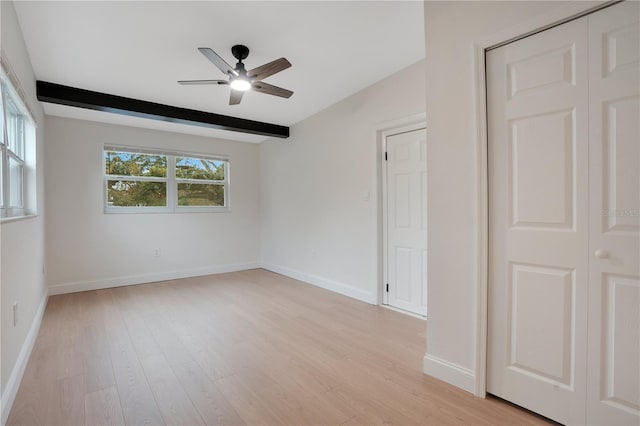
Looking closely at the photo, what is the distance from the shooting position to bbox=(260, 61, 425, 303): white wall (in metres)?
3.61

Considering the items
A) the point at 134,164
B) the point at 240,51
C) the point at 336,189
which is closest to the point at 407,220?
the point at 336,189

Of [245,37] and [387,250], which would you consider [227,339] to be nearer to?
[387,250]

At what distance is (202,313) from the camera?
11.1 ft

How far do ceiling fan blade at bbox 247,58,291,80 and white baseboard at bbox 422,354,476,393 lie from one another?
2.47 meters

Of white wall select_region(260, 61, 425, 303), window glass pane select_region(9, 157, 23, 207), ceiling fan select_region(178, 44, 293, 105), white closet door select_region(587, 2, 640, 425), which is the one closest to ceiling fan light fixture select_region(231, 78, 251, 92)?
ceiling fan select_region(178, 44, 293, 105)

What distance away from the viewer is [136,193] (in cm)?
477

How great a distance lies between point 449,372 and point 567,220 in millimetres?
1145

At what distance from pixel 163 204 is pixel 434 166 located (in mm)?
4388

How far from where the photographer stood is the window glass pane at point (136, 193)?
4586 mm

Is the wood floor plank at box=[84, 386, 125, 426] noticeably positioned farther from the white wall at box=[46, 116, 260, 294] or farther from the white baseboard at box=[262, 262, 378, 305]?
the white wall at box=[46, 116, 260, 294]

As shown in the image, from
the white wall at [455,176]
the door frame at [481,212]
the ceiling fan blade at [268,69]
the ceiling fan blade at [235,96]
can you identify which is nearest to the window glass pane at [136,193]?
the ceiling fan blade at [235,96]

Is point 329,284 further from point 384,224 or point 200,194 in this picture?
point 200,194

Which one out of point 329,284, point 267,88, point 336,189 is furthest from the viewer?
point 329,284

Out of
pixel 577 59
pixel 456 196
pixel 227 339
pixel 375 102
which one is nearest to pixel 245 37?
pixel 375 102
